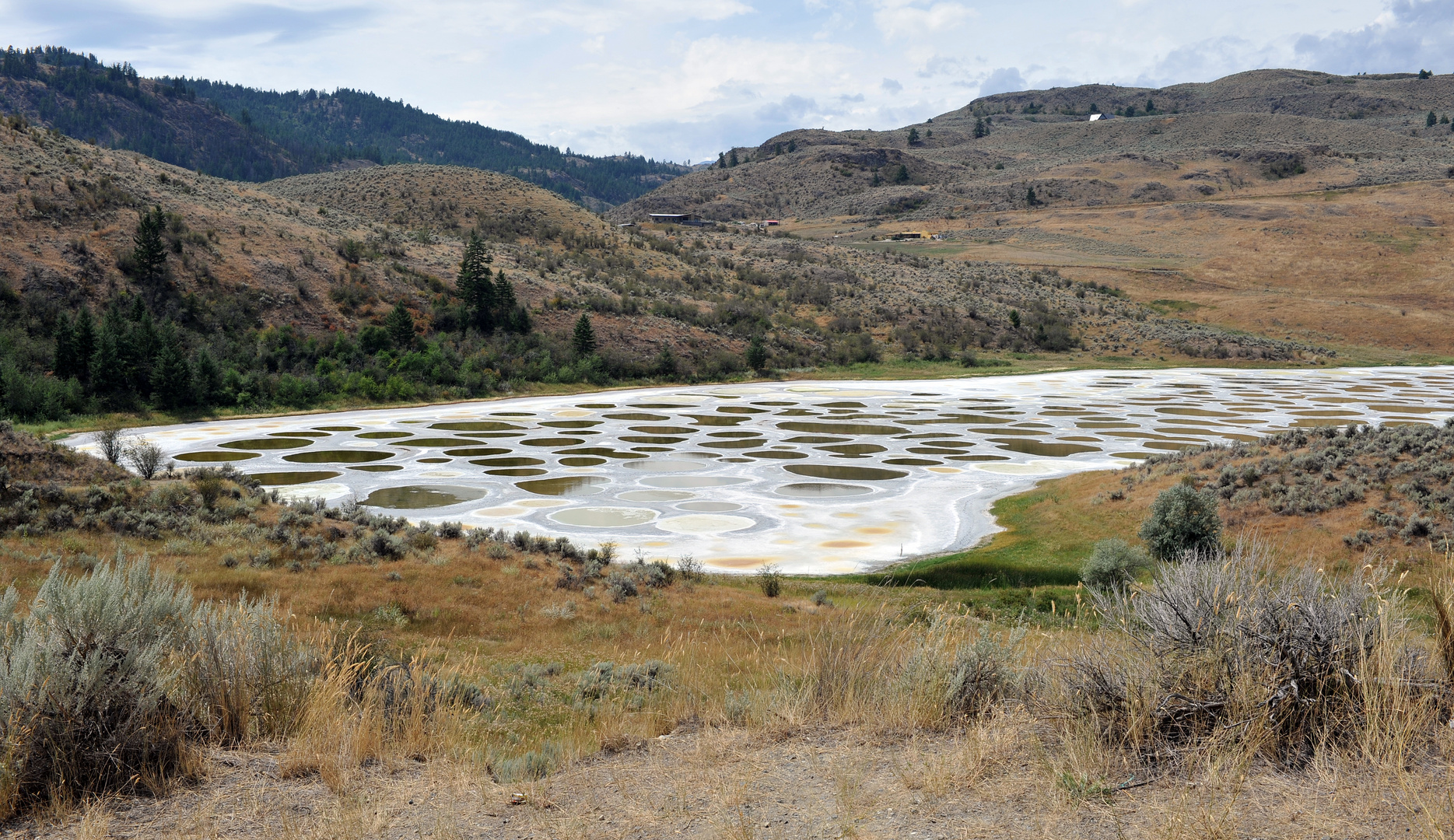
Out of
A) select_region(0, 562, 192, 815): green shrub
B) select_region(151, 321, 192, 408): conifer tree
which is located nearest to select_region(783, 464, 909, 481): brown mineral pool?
select_region(0, 562, 192, 815): green shrub

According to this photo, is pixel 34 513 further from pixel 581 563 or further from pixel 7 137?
pixel 7 137

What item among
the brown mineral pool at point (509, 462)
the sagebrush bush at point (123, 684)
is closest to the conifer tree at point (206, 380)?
the brown mineral pool at point (509, 462)

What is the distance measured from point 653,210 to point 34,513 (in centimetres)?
14250

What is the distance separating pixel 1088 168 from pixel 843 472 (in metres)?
139

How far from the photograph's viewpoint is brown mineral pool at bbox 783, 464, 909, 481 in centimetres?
2647

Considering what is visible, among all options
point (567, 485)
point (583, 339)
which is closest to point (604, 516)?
point (567, 485)

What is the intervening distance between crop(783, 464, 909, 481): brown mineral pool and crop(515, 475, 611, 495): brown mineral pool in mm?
5926

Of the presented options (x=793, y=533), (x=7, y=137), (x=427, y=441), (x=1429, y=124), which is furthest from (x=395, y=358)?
Result: (x=1429, y=124)

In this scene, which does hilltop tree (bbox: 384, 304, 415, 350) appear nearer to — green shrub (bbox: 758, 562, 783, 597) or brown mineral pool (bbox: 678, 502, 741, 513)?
brown mineral pool (bbox: 678, 502, 741, 513)

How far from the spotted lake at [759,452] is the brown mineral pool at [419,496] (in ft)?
0.31

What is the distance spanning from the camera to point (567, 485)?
25109 millimetres

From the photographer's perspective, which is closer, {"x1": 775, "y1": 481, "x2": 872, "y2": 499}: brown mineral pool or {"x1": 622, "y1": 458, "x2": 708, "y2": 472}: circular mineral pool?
{"x1": 775, "y1": 481, "x2": 872, "y2": 499}: brown mineral pool

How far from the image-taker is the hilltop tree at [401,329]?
161 ft

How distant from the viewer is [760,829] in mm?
4773
